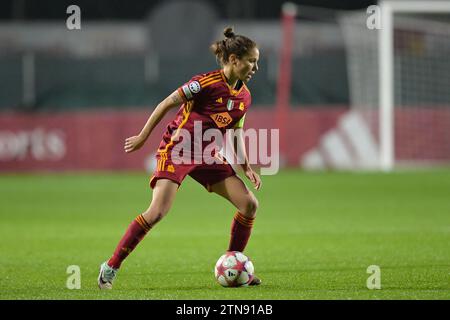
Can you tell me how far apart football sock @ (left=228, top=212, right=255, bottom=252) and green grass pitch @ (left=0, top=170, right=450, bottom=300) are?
0.33 m

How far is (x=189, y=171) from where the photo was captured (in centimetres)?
698

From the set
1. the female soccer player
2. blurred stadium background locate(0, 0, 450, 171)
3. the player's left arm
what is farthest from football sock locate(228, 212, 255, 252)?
blurred stadium background locate(0, 0, 450, 171)

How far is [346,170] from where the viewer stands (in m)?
20.7

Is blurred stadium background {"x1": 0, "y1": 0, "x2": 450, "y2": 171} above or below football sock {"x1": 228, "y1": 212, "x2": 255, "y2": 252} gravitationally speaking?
above

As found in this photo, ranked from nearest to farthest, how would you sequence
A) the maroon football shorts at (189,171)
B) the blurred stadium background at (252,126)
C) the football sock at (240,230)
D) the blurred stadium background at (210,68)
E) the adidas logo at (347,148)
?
the maroon football shorts at (189,171)
the football sock at (240,230)
the blurred stadium background at (252,126)
the blurred stadium background at (210,68)
the adidas logo at (347,148)

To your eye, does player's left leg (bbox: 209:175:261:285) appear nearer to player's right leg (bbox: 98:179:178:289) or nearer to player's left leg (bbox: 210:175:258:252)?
player's left leg (bbox: 210:175:258:252)

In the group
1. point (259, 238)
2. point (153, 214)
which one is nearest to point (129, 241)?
point (153, 214)

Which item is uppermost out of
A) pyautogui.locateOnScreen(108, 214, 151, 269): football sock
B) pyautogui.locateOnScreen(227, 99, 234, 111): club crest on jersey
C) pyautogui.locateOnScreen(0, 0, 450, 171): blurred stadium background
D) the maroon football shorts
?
pyautogui.locateOnScreen(0, 0, 450, 171): blurred stadium background

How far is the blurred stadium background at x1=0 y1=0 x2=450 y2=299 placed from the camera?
7.97 m

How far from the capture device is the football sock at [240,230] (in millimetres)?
7195

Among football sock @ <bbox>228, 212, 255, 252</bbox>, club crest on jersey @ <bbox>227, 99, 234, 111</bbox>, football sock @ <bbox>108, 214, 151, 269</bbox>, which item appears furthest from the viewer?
football sock @ <bbox>228, 212, 255, 252</bbox>

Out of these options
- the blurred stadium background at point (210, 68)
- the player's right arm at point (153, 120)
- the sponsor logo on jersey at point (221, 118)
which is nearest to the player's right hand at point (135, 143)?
the player's right arm at point (153, 120)

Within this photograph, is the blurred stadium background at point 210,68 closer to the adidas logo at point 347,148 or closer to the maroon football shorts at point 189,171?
the adidas logo at point 347,148

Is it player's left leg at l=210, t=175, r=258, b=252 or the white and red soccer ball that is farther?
player's left leg at l=210, t=175, r=258, b=252
